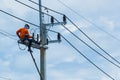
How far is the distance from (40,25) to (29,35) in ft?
3.31

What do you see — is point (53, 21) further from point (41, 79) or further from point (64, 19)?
point (41, 79)

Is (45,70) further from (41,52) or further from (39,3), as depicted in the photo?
(39,3)

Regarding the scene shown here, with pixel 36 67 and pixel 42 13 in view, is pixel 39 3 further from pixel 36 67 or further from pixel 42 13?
pixel 36 67

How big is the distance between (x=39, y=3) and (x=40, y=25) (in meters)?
1.20

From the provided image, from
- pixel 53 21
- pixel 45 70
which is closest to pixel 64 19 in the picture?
pixel 53 21

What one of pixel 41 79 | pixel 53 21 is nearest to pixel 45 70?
pixel 41 79

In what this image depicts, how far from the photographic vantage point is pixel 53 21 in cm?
4006

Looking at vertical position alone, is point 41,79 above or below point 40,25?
below

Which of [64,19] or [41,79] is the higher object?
[64,19]

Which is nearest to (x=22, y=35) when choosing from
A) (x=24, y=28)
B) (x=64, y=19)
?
(x=24, y=28)

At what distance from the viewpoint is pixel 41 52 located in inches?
1526

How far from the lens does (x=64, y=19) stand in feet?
133

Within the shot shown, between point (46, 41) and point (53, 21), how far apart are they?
130 cm

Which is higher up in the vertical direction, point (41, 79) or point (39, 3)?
point (39, 3)
